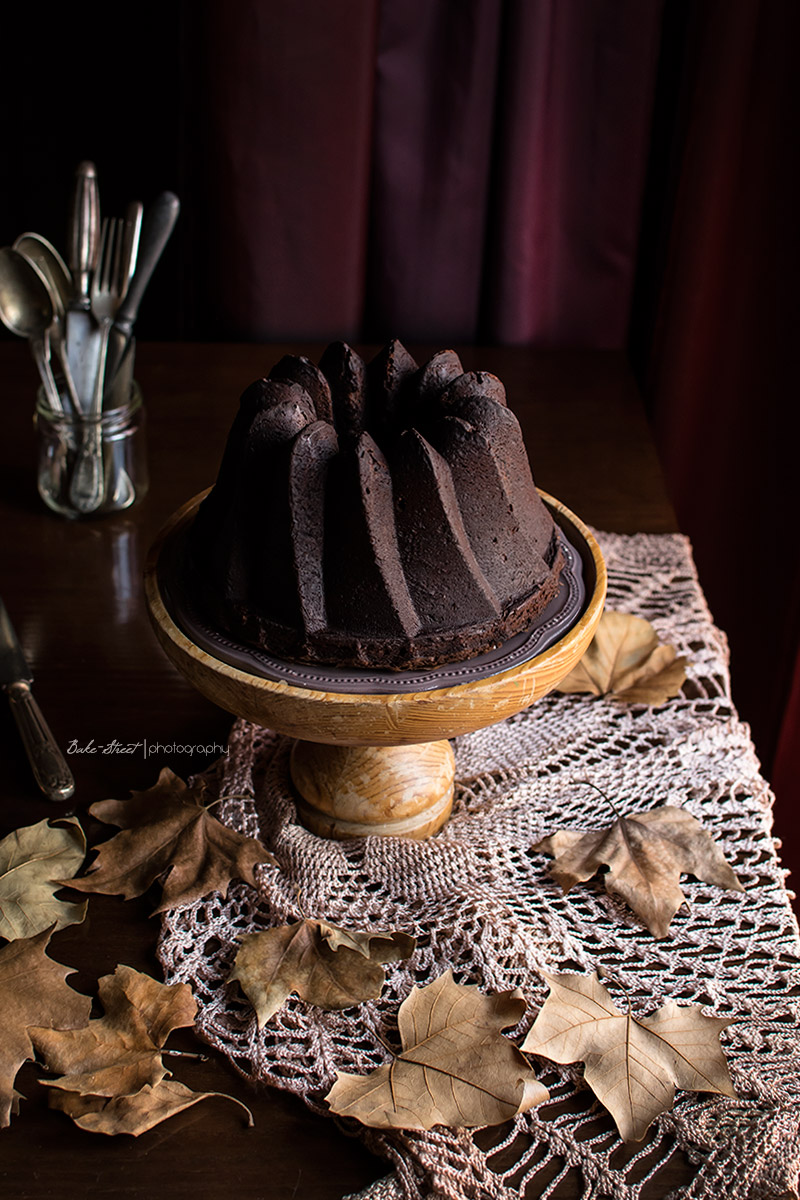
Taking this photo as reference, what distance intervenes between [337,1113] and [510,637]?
1.08ft

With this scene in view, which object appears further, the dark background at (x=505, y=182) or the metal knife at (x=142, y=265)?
the dark background at (x=505, y=182)

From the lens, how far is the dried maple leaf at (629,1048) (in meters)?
0.69

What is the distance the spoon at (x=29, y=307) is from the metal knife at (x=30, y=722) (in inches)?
12.4

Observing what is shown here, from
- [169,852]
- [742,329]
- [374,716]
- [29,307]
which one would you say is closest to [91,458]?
[29,307]

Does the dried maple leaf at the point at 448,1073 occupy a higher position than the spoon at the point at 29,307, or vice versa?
the spoon at the point at 29,307

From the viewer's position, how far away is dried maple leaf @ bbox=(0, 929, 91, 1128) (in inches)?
28.3

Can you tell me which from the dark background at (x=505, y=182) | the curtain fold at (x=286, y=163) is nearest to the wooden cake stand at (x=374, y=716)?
the dark background at (x=505, y=182)

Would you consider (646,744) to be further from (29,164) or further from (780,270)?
(29,164)

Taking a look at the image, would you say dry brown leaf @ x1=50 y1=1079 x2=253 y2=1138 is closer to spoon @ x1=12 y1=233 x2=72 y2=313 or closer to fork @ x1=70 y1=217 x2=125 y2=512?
fork @ x1=70 y1=217 x2=125 y2=512

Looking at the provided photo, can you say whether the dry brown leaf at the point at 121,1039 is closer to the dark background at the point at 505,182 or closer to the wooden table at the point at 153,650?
the wooden table at the point at 153,650

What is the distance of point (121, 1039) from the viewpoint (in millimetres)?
736

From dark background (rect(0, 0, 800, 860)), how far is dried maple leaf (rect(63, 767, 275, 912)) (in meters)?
0.77

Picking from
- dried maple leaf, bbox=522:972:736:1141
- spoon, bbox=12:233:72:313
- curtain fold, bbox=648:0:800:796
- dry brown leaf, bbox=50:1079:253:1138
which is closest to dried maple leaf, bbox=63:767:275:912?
dry brown leaf, bbox=50:1079:253:1138

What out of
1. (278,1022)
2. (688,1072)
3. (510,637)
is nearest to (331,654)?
(510,637)
